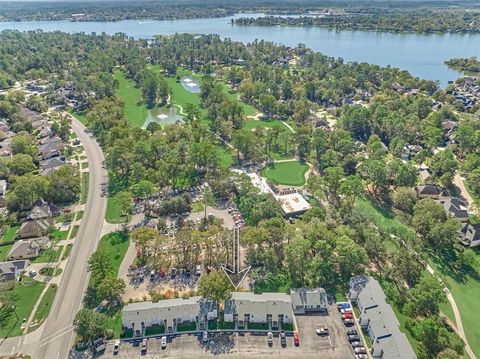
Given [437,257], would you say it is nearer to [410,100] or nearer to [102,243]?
[102,243]

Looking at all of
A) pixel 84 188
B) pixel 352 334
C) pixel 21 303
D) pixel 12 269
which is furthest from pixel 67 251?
pixel 352 334

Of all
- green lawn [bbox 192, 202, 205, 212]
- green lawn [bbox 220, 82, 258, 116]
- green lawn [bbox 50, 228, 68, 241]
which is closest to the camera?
green lawn [bbox 50, 228, 68, 241]

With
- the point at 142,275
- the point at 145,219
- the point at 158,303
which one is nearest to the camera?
the point at 158,303

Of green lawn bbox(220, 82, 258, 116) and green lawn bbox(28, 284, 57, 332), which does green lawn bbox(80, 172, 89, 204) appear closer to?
green lawn bbox(28, 284, 57, 332)

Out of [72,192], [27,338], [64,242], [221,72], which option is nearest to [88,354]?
[27,338]

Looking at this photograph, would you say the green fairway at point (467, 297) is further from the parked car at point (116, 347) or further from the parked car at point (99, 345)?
the parked car at point (99, 345)

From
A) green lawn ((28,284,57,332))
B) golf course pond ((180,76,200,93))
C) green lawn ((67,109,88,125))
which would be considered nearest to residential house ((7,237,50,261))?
green lawn ((28,284,57,332))

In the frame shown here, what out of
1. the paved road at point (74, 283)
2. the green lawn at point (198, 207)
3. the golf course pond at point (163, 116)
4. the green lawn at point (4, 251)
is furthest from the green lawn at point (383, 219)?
the golf course pond at point (163, 116)
